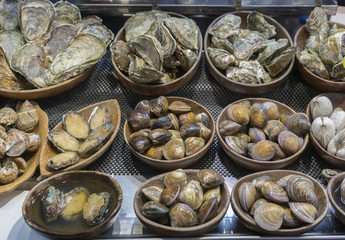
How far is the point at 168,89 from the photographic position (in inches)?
55.7

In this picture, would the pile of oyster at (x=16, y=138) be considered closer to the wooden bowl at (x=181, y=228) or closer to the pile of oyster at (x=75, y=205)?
the pile of oyster at (x=75, y=205)

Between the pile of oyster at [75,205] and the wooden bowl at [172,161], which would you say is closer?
the pile of oyster at [75,205]

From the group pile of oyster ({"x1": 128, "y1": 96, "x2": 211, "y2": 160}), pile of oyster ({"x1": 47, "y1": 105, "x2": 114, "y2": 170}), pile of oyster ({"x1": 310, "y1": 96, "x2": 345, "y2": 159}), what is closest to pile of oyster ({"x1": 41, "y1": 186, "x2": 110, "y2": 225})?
pile of oyster ({"x1": 47, "y1": 105, "x2": 114, "y2": 170})

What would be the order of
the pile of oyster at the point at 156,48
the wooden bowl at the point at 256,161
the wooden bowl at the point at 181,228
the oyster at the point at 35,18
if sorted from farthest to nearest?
1. the oyster at the point at 35,18
2. the pile of oyster at the point at 156,48
3. the wooden bowl at the point at 256,161
4. the wooden bowl at the point at 181,228

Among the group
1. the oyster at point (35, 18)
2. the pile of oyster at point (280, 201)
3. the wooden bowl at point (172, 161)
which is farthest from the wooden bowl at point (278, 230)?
the oyster at point (35, 18)

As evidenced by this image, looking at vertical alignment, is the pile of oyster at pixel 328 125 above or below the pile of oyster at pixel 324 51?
below

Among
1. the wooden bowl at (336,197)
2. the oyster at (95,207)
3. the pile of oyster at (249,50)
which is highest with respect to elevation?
the pile of oyster at (249,50)

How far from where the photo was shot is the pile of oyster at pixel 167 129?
3.97 ft

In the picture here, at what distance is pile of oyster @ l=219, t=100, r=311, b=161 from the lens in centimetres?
120

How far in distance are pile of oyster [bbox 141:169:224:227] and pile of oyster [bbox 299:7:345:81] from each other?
0.72 m

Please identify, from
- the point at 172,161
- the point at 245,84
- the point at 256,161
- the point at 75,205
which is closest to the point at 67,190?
the point at 75,205

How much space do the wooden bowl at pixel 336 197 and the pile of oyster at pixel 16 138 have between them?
3.56 ft

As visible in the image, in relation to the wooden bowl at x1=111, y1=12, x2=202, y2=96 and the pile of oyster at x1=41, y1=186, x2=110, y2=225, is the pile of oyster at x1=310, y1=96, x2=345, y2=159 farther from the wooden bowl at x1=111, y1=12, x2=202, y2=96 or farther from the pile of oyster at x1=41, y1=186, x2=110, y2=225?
the pile of oyster at x1=41, y1=186, x2=110, y2=225

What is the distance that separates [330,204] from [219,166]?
1.33 ft
